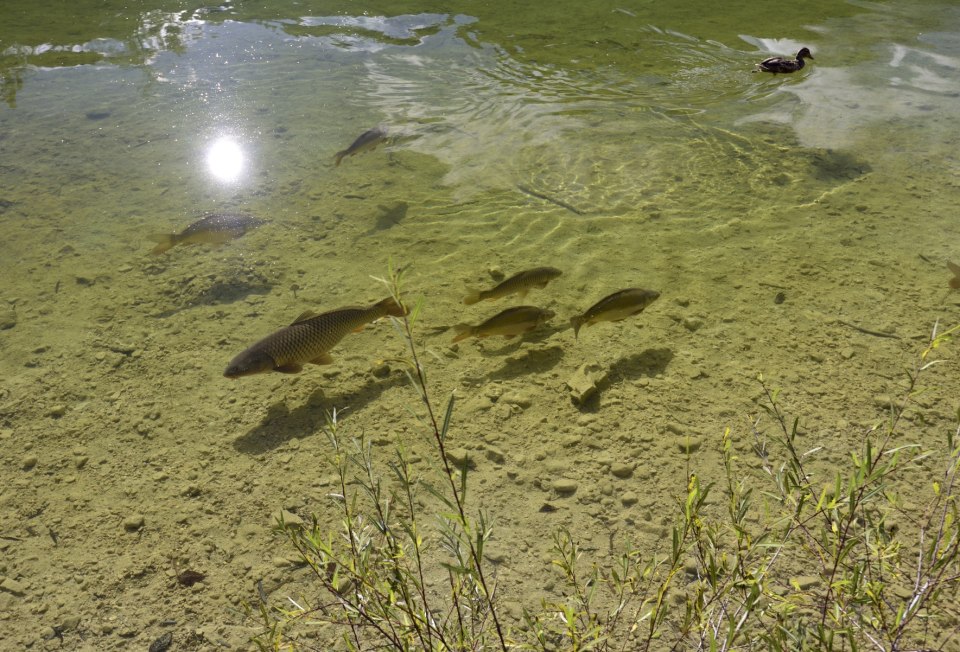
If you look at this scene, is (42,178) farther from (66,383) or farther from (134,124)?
(66,383)

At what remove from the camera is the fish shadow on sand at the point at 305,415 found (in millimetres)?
4309

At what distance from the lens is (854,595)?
214 cm

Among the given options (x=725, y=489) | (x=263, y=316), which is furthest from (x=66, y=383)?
(x=725, y=489)

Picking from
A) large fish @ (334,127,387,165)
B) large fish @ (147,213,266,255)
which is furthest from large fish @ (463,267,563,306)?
large fish @ (334,127,387,165)

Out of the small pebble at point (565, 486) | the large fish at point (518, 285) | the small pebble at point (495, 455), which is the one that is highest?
the large fish at point (518, 285)

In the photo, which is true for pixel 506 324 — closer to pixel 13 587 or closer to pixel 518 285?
pixel 518 285

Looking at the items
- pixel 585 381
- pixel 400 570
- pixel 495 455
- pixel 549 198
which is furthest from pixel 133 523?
pixel 549 198

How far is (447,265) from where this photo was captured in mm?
5918

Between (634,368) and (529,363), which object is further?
(529,363)

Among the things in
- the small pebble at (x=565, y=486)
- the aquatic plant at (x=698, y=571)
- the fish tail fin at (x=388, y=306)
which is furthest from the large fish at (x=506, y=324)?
the small pebble at (x=565, y=486)

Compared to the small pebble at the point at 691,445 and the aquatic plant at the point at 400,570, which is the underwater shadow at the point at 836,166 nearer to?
the small pebble at the point at 691,445

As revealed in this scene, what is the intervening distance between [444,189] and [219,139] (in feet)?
9.96

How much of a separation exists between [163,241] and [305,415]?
2.54 meters

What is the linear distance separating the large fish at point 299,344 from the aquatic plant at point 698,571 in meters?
1.00
